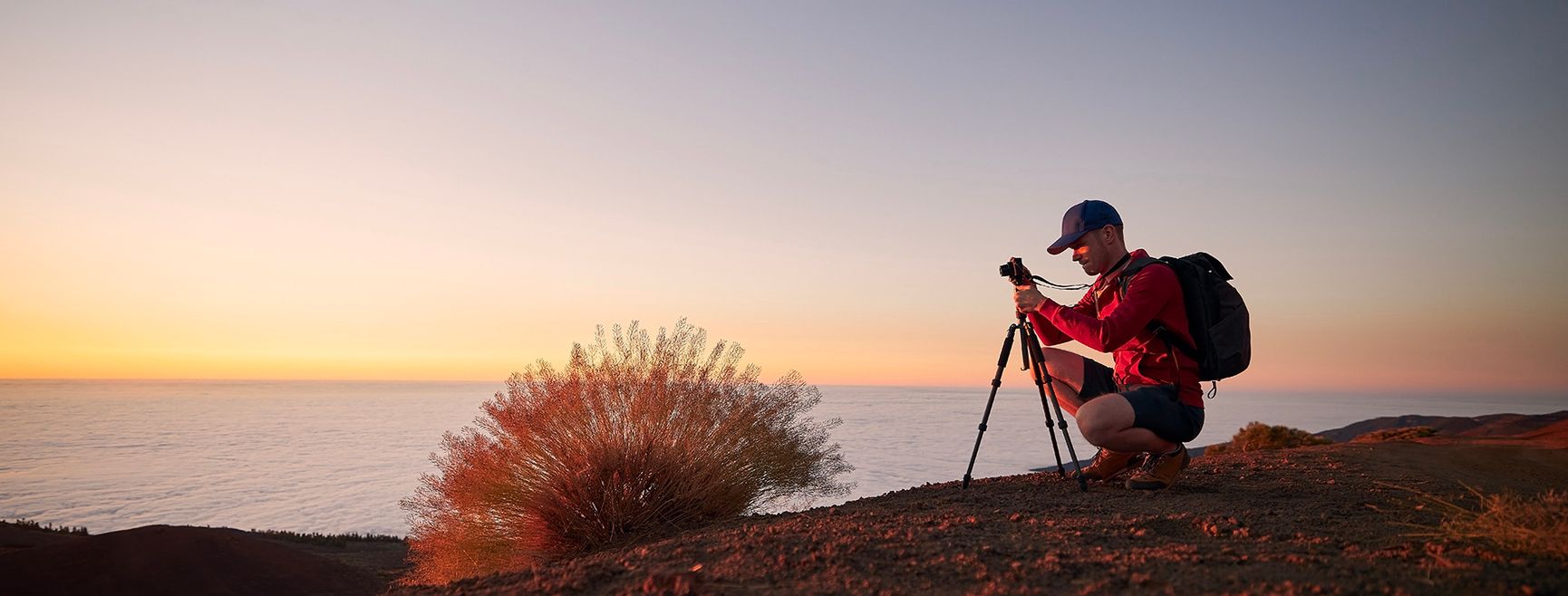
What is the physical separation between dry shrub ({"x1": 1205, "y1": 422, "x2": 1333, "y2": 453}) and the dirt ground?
17.2 ft

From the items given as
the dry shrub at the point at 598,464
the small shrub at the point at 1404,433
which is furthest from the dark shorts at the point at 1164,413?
the small shrub at the point at 1404,433

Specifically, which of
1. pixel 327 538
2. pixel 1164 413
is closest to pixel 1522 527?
pixel 1164 413

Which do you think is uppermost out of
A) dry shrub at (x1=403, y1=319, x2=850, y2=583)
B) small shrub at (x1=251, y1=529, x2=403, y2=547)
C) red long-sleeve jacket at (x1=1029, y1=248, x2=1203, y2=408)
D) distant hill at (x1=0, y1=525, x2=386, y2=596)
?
red long-sleeve jacket at (x1=1029, y1=248, x2=1203, y2=408)

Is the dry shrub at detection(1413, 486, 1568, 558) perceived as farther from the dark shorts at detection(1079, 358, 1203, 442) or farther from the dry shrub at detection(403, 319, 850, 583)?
the dry shrub at detection(403, 319, 850, 583)

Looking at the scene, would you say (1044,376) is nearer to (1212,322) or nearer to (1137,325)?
(1137,325)

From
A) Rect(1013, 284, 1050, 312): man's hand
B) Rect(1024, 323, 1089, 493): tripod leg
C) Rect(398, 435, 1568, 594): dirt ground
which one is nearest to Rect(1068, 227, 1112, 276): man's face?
Rect(1013, 284, 1050, 312): man's hand

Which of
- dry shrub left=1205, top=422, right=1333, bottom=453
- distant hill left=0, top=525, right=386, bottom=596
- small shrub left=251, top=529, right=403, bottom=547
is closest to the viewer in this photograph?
distant hill left=0, top=525, right=386, bottom=596

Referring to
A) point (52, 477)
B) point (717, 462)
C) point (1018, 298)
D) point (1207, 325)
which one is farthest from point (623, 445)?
point (52, 477)

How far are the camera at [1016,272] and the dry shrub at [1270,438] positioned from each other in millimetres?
6722

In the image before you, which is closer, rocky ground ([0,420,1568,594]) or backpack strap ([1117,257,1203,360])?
rocky ground ([0,420,1568,594])

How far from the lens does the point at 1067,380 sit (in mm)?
4805

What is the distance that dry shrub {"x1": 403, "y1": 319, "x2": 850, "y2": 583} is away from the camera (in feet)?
17.4

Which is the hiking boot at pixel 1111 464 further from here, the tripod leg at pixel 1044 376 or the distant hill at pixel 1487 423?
the distant hill at pixel 1487 423

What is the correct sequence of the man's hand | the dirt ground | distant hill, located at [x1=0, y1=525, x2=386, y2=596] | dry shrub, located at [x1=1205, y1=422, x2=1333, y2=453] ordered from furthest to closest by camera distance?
dry shrub, located at [x1=1205, y1=422, x2=1333, y2=453]
distant hill, located at [x1=0, y1=525, x2=386, y2=596]
the man's hand
the dirt ground
